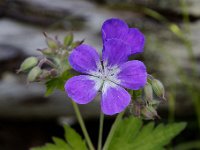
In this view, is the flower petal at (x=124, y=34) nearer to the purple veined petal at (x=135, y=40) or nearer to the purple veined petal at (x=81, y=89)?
the purple veined petal at (x=135, y=40)

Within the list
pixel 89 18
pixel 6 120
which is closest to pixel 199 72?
pixel 89 18

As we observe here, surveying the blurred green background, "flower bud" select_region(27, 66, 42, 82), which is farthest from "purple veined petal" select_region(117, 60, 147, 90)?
the blurred green background

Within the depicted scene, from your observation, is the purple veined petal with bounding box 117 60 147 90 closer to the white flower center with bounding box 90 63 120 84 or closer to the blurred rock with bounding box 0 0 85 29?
the white flower center with bounding box 90 63 120 84

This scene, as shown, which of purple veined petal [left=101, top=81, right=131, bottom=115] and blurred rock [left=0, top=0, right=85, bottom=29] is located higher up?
purple veined petal [left=101, top=81, right=131, bottom=115]

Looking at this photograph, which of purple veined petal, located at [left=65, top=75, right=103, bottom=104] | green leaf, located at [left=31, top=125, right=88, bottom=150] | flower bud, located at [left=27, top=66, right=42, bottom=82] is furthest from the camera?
green leaf, located at [left=31, top=125, right=88, bottom=150]

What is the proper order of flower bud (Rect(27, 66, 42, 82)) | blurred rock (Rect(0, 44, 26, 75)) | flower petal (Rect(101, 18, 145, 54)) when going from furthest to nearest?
1. blurred rock (Rect(0, 44, 26, 75))
2. flower bud (Rect(27, 66, 42, 82))
3. flower petal (Rect(101, 18, 145, 54))

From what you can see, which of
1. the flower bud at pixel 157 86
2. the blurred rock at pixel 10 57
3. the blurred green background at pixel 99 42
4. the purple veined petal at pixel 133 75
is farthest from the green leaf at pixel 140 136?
the blurred rock at pixel 10 57
